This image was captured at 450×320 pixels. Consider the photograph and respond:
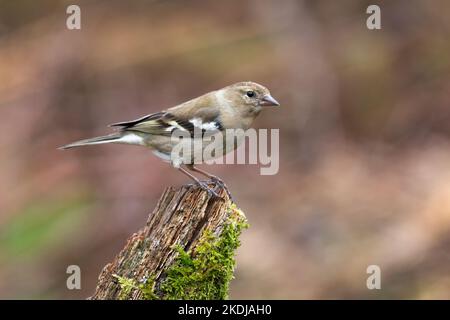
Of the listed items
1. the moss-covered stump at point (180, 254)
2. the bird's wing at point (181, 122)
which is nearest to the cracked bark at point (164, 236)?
the moss-covered stump at point (180, 254)

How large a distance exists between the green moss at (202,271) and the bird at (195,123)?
2.14 m

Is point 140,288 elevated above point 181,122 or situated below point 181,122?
below

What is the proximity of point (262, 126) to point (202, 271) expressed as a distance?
32.1 ft

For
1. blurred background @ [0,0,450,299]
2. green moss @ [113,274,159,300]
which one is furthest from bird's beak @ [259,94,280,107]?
blurred background @ [0,0,450,299]

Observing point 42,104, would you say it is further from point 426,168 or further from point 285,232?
point 426,168

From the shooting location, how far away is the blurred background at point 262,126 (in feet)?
37.0

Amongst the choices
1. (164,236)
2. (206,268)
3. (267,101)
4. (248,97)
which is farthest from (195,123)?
(206,268)

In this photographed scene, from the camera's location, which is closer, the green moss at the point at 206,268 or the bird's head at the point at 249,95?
the green moss at the point at 206,268

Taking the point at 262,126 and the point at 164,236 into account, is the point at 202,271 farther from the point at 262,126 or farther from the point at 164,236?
the point at 262,126

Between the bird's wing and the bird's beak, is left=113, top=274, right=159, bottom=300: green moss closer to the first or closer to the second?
the bird's wing

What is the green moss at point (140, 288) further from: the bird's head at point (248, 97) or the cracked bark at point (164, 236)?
the bird's head at point (248, 97)

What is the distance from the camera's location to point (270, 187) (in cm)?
1338

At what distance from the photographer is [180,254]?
4.74 m

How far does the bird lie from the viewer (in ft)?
23.4
